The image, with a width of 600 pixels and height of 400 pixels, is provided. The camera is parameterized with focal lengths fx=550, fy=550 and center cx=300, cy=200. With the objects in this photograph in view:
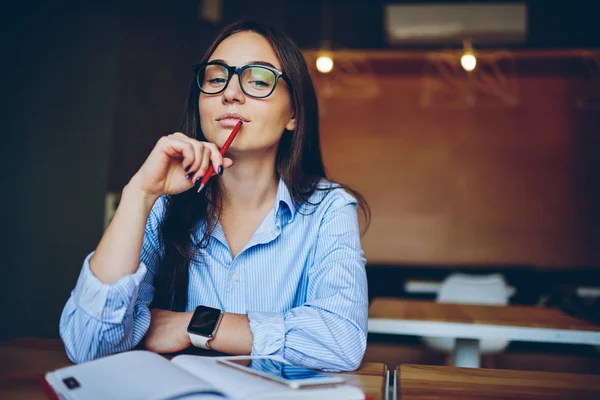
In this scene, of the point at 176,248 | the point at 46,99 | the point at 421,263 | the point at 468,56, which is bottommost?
the point at 176,248

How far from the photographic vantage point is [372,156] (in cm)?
578

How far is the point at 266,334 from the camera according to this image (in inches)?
45.5

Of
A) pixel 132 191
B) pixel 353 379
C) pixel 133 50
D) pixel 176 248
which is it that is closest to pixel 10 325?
pixel 133 50

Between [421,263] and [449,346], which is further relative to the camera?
[421,263]

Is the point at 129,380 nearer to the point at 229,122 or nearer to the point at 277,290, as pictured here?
A: the point at 277,290

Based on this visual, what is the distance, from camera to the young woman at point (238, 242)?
113cm

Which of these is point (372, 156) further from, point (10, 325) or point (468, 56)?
point (10, 325)

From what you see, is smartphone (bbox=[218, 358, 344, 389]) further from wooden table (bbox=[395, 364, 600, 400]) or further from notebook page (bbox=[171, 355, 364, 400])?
wooden table (bbox=[395, 364, 600, 400])

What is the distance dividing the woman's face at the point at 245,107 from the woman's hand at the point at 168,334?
0.50 metres

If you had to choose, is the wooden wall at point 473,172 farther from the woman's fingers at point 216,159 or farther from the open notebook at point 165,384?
the open notebook at point 165,384

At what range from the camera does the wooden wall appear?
5.35 meters

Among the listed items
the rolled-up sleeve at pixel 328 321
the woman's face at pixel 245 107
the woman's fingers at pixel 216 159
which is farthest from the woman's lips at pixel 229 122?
the rolled-up sleeve at pixel 328 321

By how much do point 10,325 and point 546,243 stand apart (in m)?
4.62

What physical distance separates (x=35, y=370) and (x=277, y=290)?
25.1 inches
